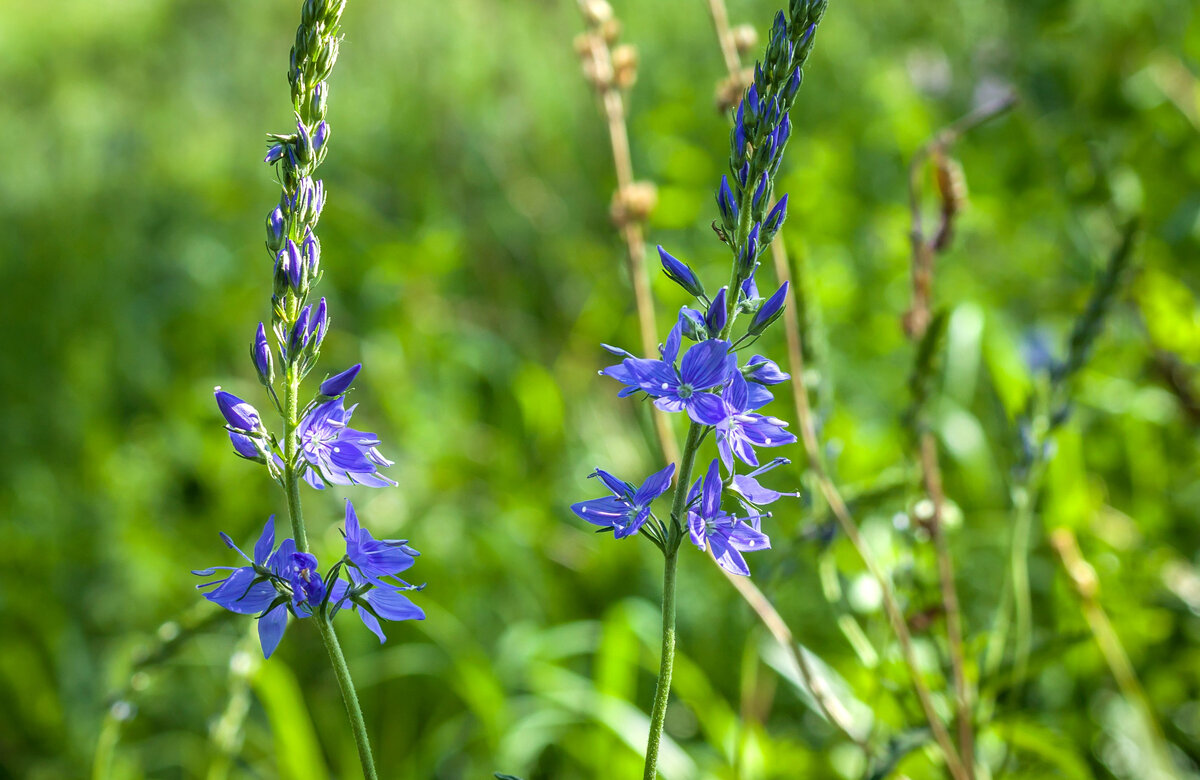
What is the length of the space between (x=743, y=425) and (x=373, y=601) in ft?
1.33

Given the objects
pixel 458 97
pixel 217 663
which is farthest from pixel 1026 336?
pixel 458 97

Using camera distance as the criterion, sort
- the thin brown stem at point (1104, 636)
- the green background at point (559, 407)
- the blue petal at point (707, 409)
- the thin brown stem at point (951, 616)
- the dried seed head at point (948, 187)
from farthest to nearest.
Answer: the green background at point (559, 407) → the thin brown stem at point (1104, 636) → the dried seed head at point (948, 187) → the thin brown stem at point (951, 616) → the blue petal at point (707, 409)

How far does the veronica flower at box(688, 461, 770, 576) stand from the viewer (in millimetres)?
884

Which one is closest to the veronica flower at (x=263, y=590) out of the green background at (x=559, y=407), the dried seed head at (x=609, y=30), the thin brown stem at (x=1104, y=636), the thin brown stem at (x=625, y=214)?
the green background at (x=559, y=407)

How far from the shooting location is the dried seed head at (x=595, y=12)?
2006 mm

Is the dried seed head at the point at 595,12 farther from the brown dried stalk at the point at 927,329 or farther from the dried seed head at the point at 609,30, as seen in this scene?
the brown dried stalk at the point at 927,329

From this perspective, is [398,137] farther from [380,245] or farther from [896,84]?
[896,84]

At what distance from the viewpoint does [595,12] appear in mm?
1999

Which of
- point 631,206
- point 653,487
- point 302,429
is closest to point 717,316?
point 653,487

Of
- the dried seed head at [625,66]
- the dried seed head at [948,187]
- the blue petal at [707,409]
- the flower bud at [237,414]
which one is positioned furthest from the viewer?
the dried seed head at [625,66]

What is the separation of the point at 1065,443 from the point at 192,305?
4360 mm

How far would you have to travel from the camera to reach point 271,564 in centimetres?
92

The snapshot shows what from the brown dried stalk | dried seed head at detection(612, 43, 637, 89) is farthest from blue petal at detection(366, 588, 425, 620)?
dried seed head at detection(612, 43, 637, 89)

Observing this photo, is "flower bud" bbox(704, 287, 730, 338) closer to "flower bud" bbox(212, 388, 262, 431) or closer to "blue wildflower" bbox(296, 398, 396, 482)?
"blue wildflower" bbox(296, 398, 396, 482)
